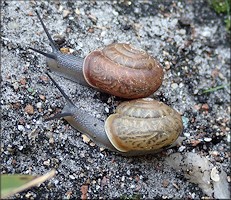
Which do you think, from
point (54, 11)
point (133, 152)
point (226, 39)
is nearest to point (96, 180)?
point (133, 152)

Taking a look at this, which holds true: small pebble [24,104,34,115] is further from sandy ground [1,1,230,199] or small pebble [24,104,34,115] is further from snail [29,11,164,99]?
snail [29,11,164,99]

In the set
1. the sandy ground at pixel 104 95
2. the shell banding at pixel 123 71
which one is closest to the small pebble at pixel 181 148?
the sandy ground at pixel 104 95

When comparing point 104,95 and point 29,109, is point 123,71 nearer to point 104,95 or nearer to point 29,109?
point 104,95

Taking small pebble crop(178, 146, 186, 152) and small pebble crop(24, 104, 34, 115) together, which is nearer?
small pebble crop(24, 104, 34, 115)

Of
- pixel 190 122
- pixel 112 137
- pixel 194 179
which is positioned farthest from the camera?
pixel 190 122

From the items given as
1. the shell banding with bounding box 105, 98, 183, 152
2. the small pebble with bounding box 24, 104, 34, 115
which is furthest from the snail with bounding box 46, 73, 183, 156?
the small pebble with bounding box 24, 104, 34, 115

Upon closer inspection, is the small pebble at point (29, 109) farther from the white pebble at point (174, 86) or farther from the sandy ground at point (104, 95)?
the white pebble at point (174, 86)

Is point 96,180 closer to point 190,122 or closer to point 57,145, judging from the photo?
point 57,145
